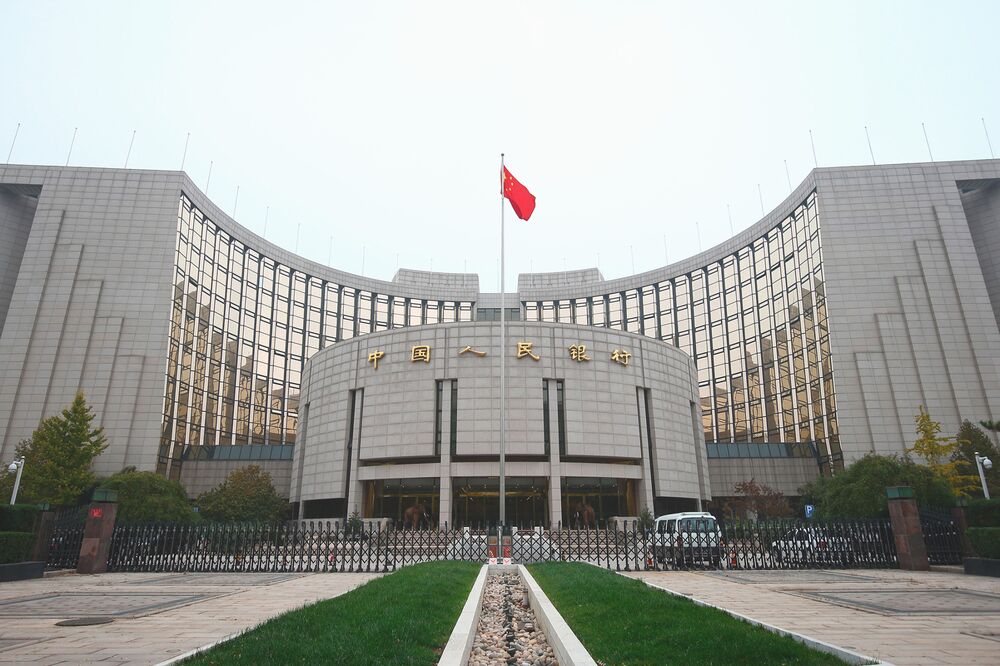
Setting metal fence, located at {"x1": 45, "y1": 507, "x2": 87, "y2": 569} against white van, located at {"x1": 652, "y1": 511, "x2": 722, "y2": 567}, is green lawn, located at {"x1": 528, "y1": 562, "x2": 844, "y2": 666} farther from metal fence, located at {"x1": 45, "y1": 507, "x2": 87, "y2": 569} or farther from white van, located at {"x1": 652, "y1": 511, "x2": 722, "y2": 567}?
metal fence, located at {"x1": 45, "y1": 507, "x2": 87, "y2": 569}

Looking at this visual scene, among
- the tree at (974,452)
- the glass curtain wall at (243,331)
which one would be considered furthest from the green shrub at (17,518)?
the tree at (974,452)

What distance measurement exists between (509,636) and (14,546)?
1987 centimetres

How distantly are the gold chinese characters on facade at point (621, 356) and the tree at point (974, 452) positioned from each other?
84.8 feet

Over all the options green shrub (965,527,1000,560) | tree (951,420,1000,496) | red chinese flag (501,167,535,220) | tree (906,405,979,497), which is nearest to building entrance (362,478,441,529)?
red chinese flag (501,167,535,220)

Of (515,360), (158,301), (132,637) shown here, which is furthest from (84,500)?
(132,637)

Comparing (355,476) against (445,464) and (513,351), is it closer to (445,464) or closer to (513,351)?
(445,464)

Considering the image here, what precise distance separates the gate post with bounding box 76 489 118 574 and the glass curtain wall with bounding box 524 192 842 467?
61.0 meters

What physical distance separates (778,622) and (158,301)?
2613 inches

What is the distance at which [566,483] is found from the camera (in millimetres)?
54781

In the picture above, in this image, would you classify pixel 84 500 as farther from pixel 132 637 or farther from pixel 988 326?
pixel 988 326

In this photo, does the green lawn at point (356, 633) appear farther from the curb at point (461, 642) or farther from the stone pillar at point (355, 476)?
the stone pillar at point (355, 476)

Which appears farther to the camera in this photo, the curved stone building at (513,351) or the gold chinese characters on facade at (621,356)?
the gold chinese characters on facade at (621,356)

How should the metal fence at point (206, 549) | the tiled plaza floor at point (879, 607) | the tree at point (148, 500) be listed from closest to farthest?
the tiled plaza floor at point (879, 607) < the metal fence at point (206, 549) < the tree at point (148, 500)

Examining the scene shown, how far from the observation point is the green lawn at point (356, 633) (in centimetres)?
Result: 669
